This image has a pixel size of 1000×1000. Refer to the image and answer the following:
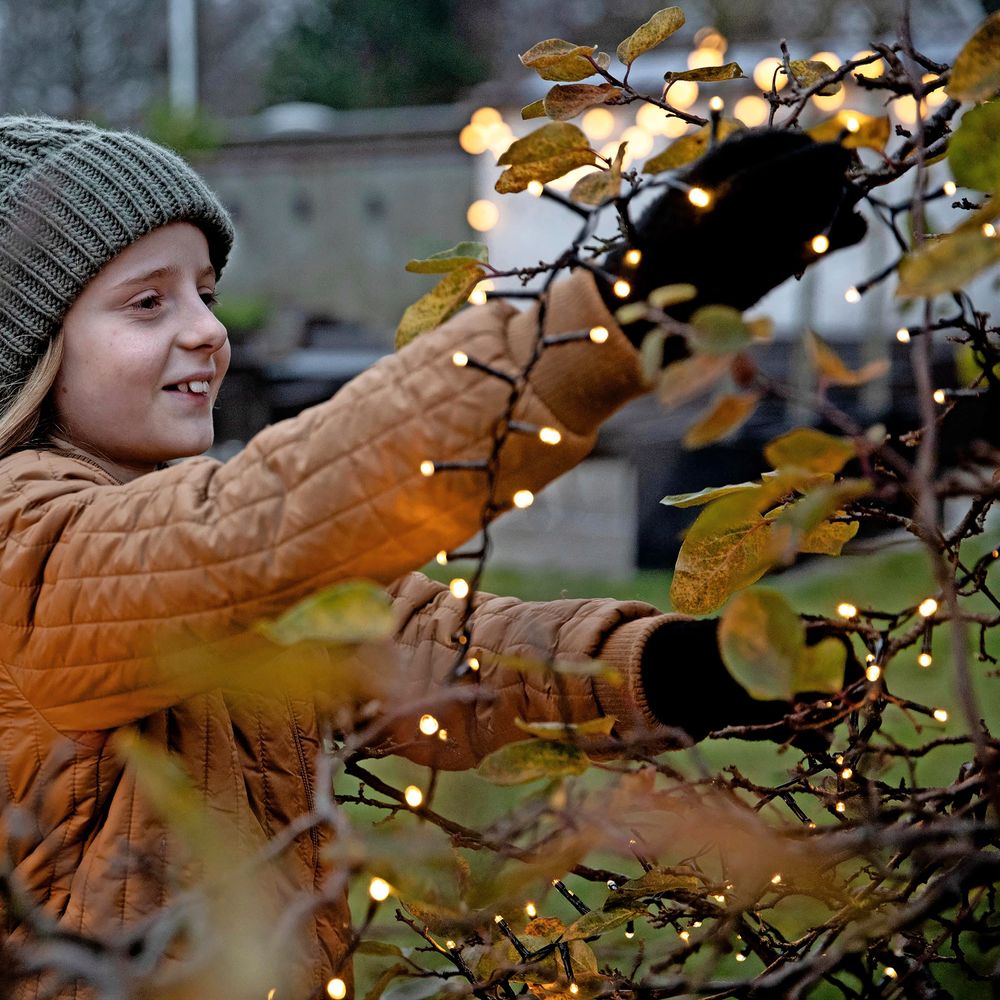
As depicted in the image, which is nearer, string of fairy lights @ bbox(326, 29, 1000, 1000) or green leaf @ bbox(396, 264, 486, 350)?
string of fairy lights @ bbox(326, 29, 1000, 1000)

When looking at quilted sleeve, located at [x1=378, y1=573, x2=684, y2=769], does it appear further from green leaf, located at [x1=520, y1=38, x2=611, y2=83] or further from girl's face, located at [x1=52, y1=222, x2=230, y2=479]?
green leaf, located at [x1=520, y1=38, x2=611, y2=83]

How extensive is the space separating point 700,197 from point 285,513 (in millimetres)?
328

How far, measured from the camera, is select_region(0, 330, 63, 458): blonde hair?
46.4 inches

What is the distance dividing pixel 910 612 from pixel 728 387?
336mm

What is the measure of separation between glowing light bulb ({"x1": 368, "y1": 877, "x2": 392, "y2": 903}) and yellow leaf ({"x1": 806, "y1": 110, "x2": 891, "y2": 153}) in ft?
1.62

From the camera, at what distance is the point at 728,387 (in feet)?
2.17

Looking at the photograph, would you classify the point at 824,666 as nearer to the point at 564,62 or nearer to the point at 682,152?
the point at 682,152

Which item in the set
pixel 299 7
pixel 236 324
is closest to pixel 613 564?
pixel 236 324

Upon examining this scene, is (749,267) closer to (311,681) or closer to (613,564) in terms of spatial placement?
(311,681)

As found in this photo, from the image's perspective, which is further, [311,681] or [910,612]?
[910,612]

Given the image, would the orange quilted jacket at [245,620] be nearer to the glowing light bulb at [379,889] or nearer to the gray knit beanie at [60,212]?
the glowing light bulb at [379,889]

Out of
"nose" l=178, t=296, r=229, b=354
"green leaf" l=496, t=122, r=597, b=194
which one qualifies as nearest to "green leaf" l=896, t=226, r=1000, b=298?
"green leaf" l=496, t=122, r=597, b=194

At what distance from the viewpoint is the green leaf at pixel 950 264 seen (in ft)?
1.93

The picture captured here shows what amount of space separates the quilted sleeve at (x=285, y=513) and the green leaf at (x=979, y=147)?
0.21 meters
